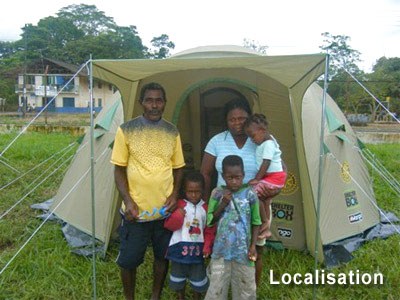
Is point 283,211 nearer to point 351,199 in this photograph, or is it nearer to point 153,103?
point 351,199

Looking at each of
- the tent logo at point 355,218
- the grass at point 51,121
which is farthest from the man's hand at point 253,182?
the grass at point 51,121

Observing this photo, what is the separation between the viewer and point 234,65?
2703 millimetres

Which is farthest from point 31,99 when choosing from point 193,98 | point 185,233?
point 185,233

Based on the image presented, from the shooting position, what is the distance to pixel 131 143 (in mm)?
2555

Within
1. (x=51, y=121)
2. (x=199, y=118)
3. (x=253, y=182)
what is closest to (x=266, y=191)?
(x=253, y=182)

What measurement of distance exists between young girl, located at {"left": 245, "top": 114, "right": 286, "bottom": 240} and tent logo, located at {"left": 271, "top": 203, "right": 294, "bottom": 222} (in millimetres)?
1309

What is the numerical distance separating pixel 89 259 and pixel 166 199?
154 cm

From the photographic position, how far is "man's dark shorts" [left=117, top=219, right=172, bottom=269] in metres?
2.61

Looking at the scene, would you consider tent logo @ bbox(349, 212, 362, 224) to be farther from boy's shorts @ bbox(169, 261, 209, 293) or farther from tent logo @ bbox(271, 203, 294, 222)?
boy's shorts @ bbox(169, 261, 209, 293)

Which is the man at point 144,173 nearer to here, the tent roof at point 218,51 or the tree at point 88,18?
the tent roof at point 218,51

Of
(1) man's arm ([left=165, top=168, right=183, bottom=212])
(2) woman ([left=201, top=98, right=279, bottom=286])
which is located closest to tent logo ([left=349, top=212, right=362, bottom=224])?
(2) woman ([left=201, top=98, right=279, bottom=286])

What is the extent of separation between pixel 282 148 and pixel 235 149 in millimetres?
1376

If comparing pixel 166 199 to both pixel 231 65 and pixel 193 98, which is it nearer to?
pixel 231 65

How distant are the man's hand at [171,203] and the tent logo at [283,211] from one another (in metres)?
1.65
